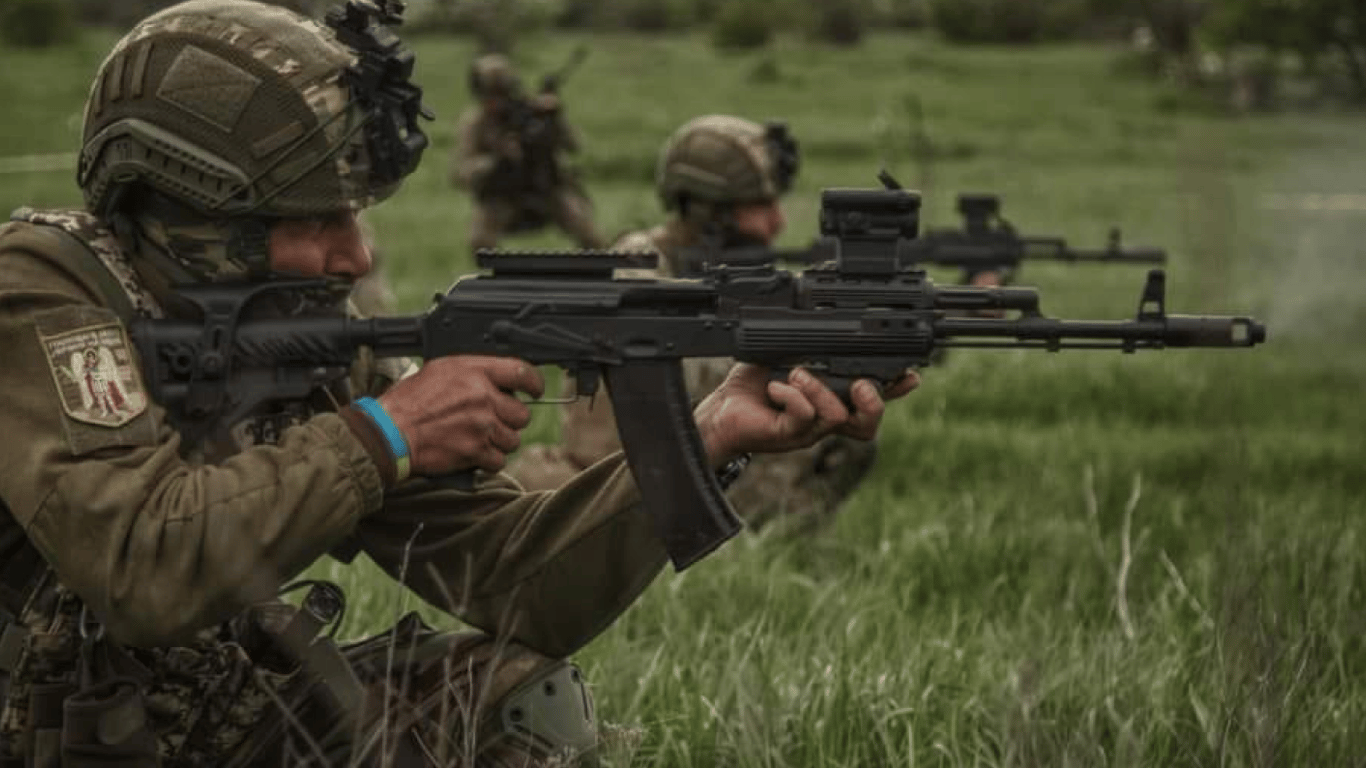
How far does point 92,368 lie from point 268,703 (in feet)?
2.80

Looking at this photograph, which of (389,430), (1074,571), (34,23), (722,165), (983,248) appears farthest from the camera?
(34,23)

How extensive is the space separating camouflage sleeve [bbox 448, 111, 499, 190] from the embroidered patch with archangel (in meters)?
11.4

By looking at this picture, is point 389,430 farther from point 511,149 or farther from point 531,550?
point 511,149

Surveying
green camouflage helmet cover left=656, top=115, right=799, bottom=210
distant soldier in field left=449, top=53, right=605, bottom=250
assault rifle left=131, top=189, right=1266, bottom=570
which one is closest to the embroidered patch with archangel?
assault rifle left=131, top=189, right=1266, bottom=570

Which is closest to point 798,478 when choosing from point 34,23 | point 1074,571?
point 1074,571

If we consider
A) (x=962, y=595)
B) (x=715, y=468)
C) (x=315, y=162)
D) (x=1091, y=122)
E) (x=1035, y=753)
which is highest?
(x=315, y=162)

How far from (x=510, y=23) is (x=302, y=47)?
32.8m

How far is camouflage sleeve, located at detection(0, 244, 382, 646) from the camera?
10.3ft

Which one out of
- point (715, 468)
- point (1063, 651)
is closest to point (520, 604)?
point (715, 468)

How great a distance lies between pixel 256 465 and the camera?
323cm

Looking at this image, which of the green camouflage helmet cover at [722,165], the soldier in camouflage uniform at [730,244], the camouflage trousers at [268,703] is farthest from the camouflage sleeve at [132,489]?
the green camouflage helmet cover at [722,165]

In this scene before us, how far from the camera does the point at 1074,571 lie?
228 inches

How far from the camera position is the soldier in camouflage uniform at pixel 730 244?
675 cm

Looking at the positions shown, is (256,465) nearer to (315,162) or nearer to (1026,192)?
(315,162)
